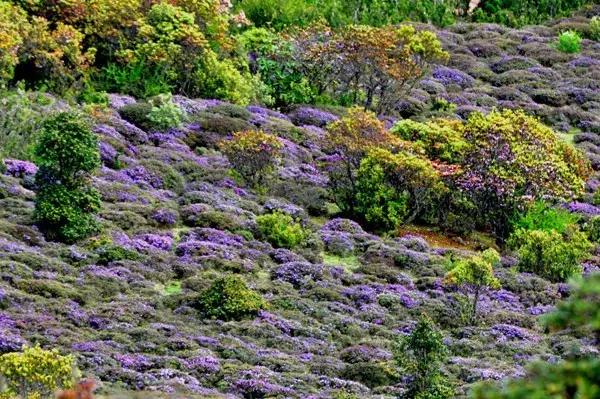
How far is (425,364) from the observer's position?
16.5m

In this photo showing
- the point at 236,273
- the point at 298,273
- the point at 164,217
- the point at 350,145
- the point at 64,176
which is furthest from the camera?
the point at 350,145

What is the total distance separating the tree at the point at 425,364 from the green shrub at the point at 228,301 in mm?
4398

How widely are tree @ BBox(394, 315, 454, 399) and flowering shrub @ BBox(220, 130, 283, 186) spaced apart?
1264 cm

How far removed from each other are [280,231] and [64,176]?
16.7 feet

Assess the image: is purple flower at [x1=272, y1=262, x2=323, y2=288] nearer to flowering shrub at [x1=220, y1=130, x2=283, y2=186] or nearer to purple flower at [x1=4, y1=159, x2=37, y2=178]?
flowering shrub at [x1=220, y1=130, x2=283, y2=186]

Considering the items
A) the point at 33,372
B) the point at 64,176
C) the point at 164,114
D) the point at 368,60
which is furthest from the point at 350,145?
the point at 33,372

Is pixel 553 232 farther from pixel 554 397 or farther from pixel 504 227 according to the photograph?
pixel 554 397

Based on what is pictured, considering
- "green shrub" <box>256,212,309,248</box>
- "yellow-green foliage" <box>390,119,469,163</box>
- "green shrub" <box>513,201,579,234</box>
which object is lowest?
"green shrub" <box>256,212,309,248</box>

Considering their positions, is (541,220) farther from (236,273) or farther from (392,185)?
(236,273)

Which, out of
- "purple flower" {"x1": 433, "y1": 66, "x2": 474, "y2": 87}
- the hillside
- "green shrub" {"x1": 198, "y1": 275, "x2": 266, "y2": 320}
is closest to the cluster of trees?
the hillside

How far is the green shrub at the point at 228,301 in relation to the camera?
→ 2027 centimetres

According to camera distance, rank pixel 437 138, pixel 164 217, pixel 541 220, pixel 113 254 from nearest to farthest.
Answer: pixel 113 254, pixel 164 217, pixel 541 220, pixel 437 138

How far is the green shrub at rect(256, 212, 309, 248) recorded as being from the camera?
25484 mm

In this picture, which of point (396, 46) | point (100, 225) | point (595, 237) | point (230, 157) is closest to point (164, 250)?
point (100, 225)
